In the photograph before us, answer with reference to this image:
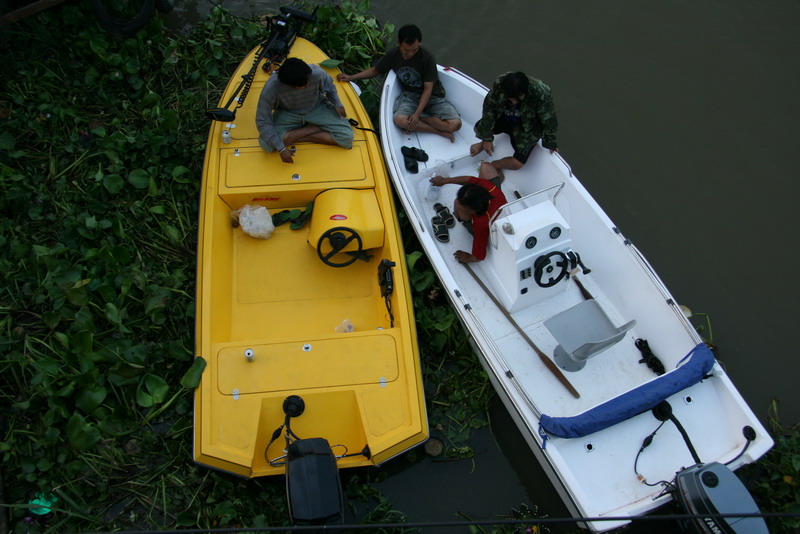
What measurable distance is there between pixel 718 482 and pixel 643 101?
151 inches

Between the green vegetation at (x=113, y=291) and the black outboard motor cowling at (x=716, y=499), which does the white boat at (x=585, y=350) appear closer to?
the black outboard motor cowling at (x=716, y=499)

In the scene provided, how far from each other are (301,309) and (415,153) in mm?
1667

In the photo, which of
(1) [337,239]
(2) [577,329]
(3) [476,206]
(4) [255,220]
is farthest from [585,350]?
(4) [255,220]

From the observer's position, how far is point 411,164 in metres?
4.88

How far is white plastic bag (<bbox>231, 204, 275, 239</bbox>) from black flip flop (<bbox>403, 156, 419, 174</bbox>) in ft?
4.09

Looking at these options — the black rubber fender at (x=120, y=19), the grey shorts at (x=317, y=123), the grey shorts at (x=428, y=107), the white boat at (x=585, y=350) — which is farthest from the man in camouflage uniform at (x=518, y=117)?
the black rubber fender at (x=120, y=19)

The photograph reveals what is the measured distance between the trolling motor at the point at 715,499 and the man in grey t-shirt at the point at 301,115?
3.24m

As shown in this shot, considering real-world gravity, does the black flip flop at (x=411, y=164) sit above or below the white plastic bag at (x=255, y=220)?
above

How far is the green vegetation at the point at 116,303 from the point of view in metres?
3.77

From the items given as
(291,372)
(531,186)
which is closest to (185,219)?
(291,372)

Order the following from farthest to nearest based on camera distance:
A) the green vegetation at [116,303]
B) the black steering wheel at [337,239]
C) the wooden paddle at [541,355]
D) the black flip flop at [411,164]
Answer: the black flip flop at [411,164] → the black steering wheel at [337,239] → the wooden paddle at [541,355] → the green vegetation at [116,303]

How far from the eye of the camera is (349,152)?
4.61 meters

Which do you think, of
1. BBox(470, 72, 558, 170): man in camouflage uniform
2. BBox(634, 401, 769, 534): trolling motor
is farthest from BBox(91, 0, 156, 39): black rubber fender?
BBox(634, 401, 769, 534): trolling motor

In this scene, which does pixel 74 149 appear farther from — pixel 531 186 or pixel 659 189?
pixel 659 189
